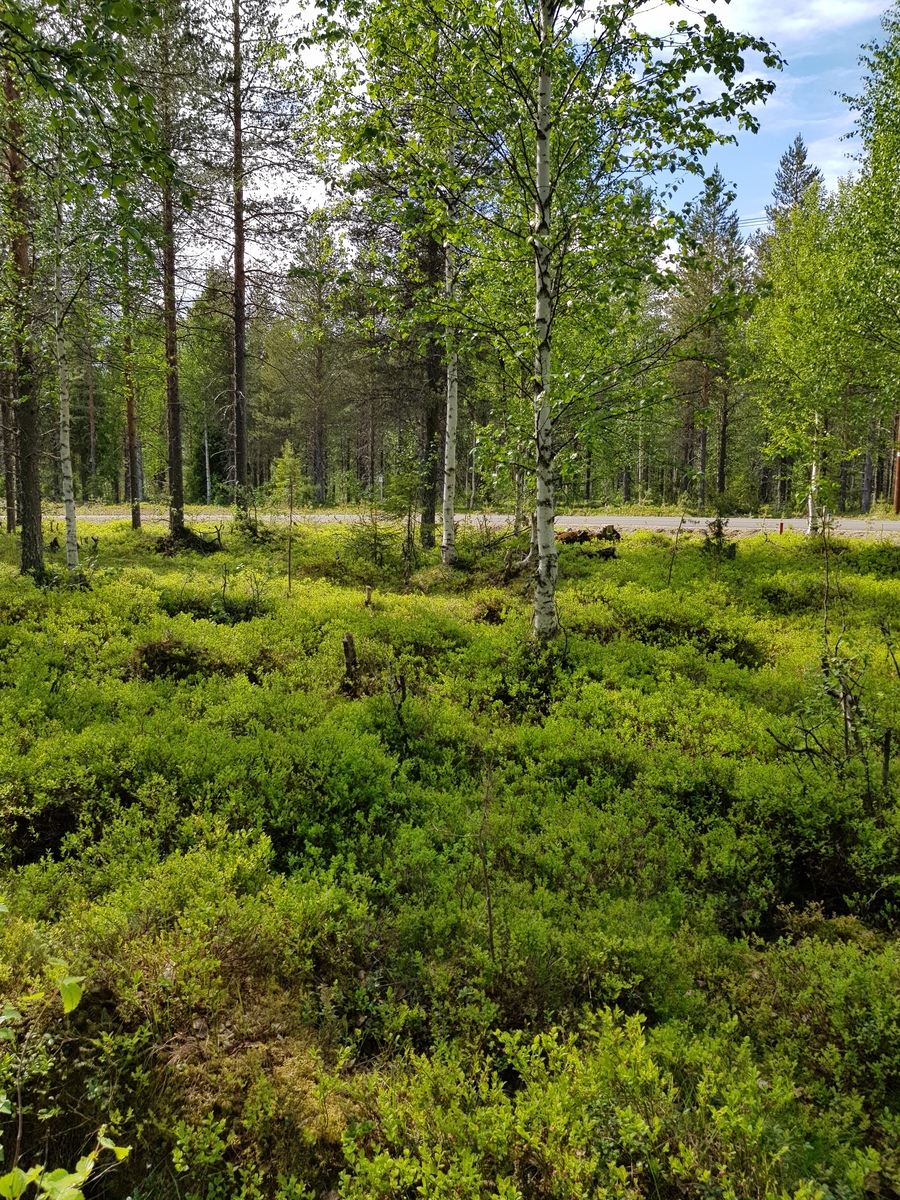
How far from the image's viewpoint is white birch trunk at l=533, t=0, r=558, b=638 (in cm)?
728

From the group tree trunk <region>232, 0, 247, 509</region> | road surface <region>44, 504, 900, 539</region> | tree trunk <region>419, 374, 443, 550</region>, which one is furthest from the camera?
road surface <region>44, 504, 900, 539</region>

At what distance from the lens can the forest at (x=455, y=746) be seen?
2902 mm

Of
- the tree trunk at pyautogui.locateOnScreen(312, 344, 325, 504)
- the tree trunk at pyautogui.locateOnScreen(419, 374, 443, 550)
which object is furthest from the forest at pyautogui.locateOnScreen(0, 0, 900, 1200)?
the tree trunk at pyautogui.locateOnScreen(312, 344, 325, 504)

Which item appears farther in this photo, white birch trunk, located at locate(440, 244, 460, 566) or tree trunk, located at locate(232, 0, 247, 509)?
tree trunk, located at locate(232, 0, 247, 509)

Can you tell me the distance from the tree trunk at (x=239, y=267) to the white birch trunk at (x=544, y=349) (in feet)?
28.7

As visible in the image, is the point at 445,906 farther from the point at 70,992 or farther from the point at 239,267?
the point at 239,267

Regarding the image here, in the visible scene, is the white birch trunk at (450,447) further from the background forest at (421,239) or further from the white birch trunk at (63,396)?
the white birch trunk at (63,396)

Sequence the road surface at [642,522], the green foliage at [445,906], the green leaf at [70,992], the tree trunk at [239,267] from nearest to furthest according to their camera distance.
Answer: the green leaf at [70,992] → the green foliage at [445,906] → the tree trunk at [239,267] → the road surface at [642,522]

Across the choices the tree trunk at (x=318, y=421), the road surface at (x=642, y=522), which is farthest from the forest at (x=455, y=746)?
the tree trunk at (x=318, y=421)

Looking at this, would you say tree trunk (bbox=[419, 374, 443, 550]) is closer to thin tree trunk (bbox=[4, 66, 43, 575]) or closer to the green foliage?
the green foliage

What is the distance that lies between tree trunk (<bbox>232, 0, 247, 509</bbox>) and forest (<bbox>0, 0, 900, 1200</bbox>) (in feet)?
0.41

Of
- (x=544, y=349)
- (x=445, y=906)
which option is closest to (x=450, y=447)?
(x=544, y=349)

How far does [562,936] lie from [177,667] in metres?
5.38

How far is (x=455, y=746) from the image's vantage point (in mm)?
6594
